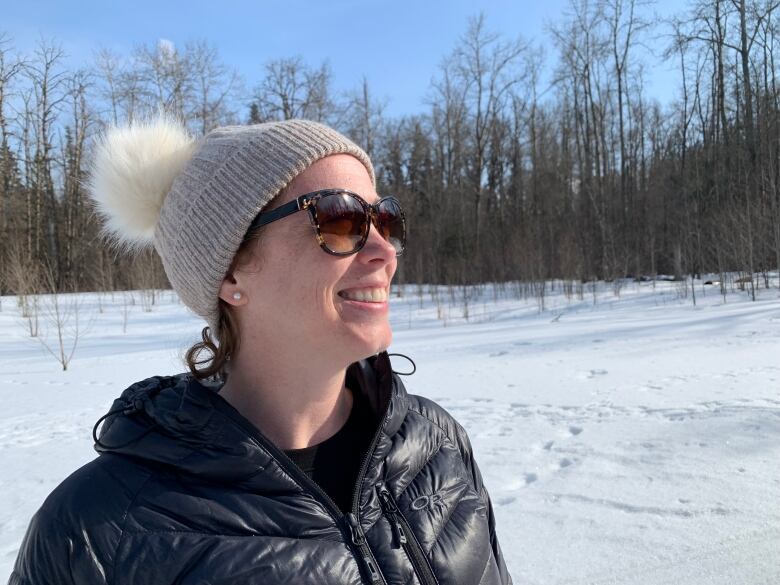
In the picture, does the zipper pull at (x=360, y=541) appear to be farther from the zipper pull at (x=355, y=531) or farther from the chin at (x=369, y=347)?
the chin at (x=369, y=347)

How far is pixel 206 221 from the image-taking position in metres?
1.25

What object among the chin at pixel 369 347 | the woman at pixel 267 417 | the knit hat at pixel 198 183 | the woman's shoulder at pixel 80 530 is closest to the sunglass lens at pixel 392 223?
the woman at pixel 267 417

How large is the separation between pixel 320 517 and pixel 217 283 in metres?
0.60

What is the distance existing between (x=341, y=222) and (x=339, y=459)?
58cm

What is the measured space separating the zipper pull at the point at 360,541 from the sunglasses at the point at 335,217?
1.91ft

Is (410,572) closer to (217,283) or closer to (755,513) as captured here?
(217,283)

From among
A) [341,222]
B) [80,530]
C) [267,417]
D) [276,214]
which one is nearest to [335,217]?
[341,222]

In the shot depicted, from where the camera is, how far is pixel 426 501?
1.23m

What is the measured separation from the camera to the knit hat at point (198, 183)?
123cm

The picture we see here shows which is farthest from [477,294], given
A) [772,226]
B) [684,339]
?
[684,339]

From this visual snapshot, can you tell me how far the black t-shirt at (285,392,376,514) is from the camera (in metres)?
1.20

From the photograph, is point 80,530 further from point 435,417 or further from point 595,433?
point 595,433

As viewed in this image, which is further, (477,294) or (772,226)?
(477,294)

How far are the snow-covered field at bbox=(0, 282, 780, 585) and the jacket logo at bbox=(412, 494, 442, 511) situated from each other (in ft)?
2.98
